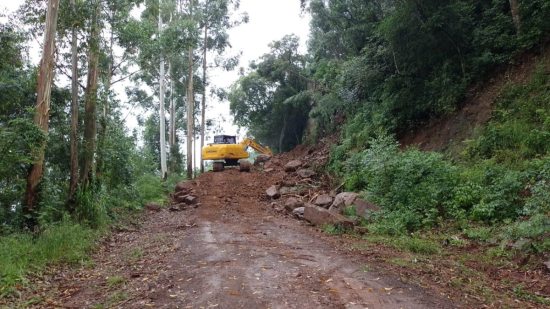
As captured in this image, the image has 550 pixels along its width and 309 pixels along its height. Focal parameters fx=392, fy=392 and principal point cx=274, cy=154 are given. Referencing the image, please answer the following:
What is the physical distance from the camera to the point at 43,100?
8.41 m

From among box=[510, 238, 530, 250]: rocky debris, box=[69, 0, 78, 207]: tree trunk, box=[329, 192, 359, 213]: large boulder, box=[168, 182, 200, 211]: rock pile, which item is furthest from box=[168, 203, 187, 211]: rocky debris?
box=[510, 238, 530, 250]: rocky debris

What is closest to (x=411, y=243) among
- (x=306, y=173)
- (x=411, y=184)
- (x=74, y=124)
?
(x=411, y=184)

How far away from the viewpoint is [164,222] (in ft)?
38.6

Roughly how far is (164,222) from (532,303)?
375 inches

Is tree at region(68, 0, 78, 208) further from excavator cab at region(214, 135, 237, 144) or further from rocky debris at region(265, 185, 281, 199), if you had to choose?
excavator cab at region(214, 135, 237, 144)

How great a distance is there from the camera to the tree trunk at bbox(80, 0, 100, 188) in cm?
1009

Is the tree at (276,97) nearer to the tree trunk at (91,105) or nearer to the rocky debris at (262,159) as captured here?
the rocky debris at (262,159)

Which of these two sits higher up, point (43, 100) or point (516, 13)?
point (516, 13)

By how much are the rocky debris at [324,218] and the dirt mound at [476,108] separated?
181 inches

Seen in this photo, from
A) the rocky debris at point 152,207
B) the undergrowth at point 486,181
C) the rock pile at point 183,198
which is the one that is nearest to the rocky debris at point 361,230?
the undergrowth at point 486,181

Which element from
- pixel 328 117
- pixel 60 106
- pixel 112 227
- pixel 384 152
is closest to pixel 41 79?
pixel 60 106

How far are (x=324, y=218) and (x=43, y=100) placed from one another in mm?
6941

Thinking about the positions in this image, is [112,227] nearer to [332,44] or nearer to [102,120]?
[102,120]

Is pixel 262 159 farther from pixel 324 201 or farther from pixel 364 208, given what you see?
pixel 364 208
